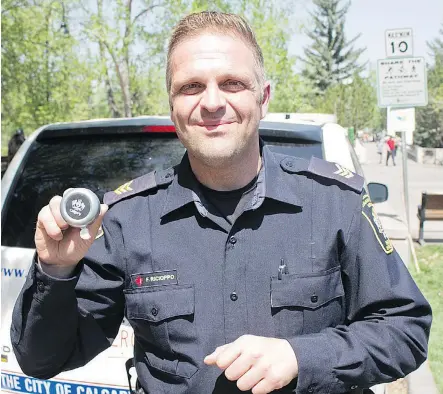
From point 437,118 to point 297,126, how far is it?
43194 millimetres

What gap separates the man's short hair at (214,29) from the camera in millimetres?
1835

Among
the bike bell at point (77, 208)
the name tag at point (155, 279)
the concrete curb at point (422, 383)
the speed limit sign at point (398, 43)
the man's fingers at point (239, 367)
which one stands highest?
the speed limit sign at point (398, 43)

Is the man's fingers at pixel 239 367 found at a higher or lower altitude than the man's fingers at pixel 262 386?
higher

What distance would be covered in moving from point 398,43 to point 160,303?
7.28m

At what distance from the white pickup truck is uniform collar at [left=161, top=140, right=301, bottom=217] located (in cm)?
87

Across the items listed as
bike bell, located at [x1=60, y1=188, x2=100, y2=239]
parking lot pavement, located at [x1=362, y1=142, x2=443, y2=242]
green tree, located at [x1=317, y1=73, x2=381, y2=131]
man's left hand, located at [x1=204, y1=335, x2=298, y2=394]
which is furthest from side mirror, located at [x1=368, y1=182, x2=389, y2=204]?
green tree, located at [x1=317, y1=73, x2=381, y2=131]

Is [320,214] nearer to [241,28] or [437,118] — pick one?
[241,28]

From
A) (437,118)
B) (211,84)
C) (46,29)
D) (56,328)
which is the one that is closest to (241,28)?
(211,84)

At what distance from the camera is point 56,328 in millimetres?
1679

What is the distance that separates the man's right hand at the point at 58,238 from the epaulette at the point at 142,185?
1.25 ft

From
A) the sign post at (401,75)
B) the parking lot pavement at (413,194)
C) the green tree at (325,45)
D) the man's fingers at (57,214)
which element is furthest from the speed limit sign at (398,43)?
the green tree at (325,45)

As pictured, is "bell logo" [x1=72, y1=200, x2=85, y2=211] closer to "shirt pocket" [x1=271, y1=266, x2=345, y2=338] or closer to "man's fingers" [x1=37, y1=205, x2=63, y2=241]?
"man's fingers" [x1=37, y1=205, x2=63, y2=241]

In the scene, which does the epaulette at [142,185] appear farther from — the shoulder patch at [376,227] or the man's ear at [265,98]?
the shoulder patch at [376,227]

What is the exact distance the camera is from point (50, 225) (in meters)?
1.49
